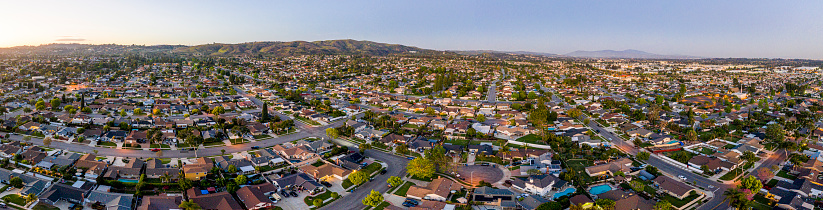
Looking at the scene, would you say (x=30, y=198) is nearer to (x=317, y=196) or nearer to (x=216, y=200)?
(x=216, y=200)

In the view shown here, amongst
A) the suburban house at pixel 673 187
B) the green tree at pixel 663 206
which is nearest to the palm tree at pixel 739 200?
the green tree at pixel 663 206

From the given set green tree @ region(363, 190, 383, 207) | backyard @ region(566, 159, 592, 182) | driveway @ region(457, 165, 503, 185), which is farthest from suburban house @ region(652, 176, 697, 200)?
green tree @ region(363, 190, 383, 207)

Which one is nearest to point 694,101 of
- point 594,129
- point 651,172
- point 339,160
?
point 594,129

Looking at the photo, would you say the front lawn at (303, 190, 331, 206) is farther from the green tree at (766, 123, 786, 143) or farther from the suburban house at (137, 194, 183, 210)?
the green tree at (766, 123, 786, 143)

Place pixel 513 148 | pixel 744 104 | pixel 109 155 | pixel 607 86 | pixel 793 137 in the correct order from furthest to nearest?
pixel 607 86 < pixel 744 104 < pixel 793 137 < pixel 513 148 < pixel 109 155

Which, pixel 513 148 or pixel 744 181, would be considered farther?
pixel 513 148

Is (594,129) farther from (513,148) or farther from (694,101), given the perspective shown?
(694,101)

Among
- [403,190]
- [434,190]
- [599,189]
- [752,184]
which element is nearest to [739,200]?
[752,184]
